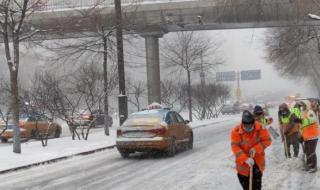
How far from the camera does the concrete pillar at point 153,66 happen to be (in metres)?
38.4

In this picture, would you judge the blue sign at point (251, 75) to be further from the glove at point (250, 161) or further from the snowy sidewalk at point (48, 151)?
the glove at point (250, 161)

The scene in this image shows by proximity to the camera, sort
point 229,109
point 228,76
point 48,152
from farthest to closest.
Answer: point 228,76
point 229,109
point 48,152

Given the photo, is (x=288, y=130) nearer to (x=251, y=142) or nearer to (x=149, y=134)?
(x=149, y=134)

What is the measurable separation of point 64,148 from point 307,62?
55494 millimetres

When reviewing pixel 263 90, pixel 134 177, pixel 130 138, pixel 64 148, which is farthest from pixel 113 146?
pixel 263 90

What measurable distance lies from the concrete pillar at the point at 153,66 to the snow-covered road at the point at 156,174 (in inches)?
800

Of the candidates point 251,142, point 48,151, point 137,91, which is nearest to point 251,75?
point 137,91

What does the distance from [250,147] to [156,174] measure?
5353 millimetres

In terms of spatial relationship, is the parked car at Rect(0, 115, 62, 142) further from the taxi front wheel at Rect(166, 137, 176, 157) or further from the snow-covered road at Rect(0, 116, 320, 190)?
the taxi front wheel at Rect(166, 137, 176, 157)

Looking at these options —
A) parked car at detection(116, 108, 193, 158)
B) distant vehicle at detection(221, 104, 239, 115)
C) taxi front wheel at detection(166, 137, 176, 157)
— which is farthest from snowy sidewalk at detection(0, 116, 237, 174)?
distant vehicle at detection(221, 104, 239, 115)

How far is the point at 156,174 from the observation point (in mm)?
13875

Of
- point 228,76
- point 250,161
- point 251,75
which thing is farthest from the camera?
point 251,75

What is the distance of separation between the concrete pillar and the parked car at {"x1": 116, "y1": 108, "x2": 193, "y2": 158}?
19.9 meters

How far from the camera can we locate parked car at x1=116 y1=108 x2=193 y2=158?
1750cm
